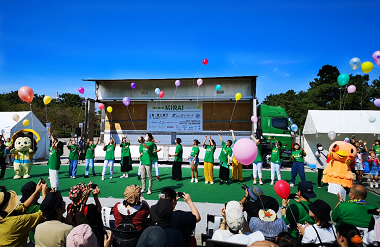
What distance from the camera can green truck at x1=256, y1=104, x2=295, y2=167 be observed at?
37.6ft

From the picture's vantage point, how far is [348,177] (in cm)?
507

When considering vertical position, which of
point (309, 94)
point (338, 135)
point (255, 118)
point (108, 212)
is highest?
point (309, 94)

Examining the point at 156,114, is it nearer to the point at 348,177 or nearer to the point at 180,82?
the point at 180,82

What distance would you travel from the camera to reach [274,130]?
11641 mm

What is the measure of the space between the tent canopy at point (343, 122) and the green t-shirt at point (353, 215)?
943 cm

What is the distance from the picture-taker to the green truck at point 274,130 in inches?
452

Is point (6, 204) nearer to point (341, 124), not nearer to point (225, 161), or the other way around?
point (225, 161)

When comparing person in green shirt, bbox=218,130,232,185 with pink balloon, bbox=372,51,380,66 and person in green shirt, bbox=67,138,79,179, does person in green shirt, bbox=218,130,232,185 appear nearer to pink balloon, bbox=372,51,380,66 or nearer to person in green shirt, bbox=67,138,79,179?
pink balloon, bbox=372,51,380,66

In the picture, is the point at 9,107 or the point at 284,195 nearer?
the point at 284,195

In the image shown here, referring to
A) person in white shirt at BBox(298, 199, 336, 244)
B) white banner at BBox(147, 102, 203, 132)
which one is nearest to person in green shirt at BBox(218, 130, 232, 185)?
person in white shirt at BBox(298, 199, 336, 244)

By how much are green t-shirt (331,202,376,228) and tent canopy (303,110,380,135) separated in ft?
30.9

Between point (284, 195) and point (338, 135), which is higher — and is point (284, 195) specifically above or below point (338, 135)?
below

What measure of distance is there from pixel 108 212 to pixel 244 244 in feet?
6.75

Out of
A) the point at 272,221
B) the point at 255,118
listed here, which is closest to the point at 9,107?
the point at 255,118
